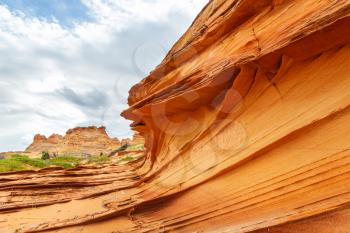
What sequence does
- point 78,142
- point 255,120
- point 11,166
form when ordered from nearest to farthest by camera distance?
point 255,120
point 11,166
point 78,142

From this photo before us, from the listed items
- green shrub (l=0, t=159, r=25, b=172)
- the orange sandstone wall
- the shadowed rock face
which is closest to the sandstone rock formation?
green shrub (l=0, t=159, r=25, b=172)

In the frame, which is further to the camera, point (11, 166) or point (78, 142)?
point (78, 142)

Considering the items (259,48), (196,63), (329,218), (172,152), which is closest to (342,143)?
(329,218)

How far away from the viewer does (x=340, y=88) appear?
4.57 m

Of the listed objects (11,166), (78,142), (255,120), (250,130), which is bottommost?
(250,130)

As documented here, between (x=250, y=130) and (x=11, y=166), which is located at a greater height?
(x=11, y=166)

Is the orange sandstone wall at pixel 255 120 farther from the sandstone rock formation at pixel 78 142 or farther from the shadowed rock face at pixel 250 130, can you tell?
the sandstone rock formation at pixel 78 142

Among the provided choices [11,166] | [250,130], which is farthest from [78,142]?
[250,130]

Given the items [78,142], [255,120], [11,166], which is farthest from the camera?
[78,142]

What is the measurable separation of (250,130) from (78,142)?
60.3m

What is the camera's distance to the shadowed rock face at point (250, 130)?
14.5 ft

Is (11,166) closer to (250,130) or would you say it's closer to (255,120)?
(250,130)

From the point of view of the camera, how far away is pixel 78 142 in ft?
204

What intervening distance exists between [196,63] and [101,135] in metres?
60.0
